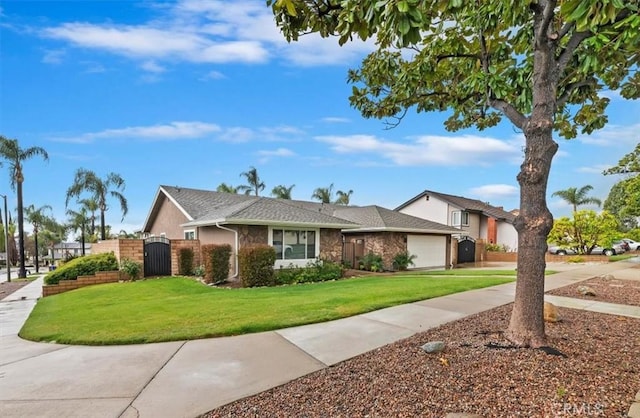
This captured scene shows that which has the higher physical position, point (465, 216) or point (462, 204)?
point (462, 204)

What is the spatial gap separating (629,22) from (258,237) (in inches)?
520

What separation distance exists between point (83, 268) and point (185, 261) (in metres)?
4.15

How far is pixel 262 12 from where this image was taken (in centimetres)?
544

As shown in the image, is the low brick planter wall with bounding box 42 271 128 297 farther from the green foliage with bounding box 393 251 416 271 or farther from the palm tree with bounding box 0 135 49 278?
the green foliage with bounding box 393 251 416 271

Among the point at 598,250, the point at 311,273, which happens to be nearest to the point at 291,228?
the point at 311,273

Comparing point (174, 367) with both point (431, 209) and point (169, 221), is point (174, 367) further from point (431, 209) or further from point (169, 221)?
point (431, 209)

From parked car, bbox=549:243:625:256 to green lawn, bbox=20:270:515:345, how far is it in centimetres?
1962

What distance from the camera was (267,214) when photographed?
15727mm

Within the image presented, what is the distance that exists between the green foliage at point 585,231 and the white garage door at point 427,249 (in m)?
7.40

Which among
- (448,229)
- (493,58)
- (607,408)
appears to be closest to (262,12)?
(493,58)

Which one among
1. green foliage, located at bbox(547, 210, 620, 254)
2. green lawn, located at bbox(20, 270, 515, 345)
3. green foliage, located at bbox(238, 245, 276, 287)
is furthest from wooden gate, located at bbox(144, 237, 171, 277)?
green foliage, located at bbox(547, 210, 620, 254)

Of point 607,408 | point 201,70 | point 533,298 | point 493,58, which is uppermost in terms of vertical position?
point 201,70

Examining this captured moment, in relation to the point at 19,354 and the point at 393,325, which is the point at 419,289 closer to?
the point at 393,325

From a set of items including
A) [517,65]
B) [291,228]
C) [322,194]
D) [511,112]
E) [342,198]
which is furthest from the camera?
[342,198]
